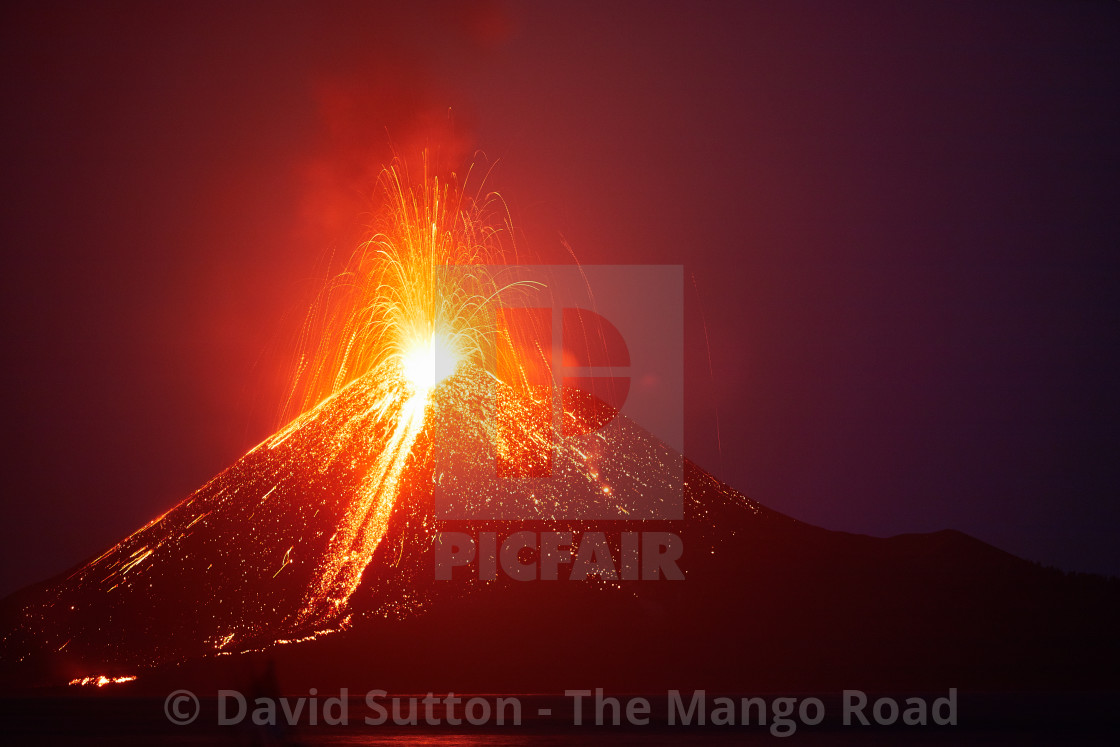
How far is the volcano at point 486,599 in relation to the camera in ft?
44.6

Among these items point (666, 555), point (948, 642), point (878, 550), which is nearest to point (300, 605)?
point (666, 555)

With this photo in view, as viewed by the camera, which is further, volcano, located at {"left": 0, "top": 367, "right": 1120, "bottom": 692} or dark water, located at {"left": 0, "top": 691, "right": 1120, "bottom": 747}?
volcano, located at {"left": 0, "top": 367, "right": 1120, "bottom": 692}

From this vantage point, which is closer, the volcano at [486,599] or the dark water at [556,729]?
the dark water at [556,729]

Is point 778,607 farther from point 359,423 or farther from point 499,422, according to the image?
point 359,423

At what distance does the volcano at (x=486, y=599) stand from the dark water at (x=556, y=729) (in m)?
1.65

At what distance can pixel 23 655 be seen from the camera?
15.5 meters

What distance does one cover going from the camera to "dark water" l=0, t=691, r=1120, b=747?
984cm

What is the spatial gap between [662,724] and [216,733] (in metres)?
6.25

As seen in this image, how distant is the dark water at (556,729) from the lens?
984 centimetres

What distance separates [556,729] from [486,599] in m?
5.50

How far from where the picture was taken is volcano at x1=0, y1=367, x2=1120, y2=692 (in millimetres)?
13594

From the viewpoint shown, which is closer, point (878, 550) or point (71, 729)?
point (71, 729)

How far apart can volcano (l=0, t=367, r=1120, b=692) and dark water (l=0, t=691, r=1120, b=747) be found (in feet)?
5.40

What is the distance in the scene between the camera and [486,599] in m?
15.5
